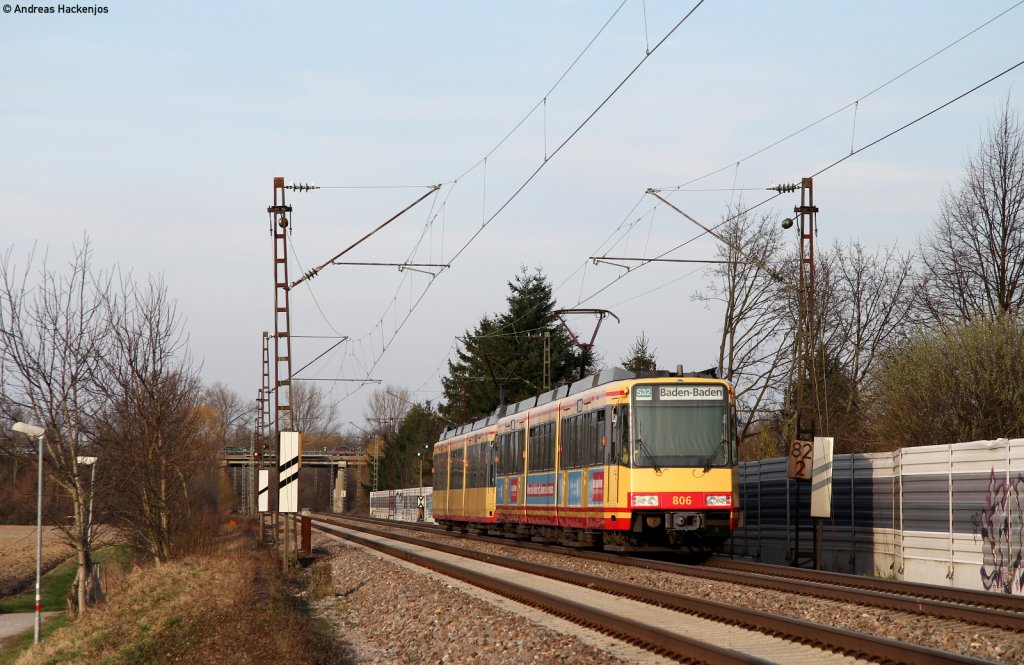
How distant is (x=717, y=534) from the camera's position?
22000mm

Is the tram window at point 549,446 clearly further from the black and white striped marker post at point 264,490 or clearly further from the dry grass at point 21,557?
the dry grass at point 21,557

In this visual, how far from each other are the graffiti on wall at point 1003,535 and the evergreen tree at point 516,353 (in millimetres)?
47776

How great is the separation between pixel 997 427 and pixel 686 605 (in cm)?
1518

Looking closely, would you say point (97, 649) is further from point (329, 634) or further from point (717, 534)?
point (717, 534)

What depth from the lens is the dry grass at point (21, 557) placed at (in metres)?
43.0

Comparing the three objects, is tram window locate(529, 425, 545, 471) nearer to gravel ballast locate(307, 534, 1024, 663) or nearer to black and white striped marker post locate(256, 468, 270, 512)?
gravel ballast locate(307, 534, 1024, 663)

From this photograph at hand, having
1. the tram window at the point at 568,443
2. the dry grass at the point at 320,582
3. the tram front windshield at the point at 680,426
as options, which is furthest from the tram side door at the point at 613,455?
the dry grass at the point at 320,582

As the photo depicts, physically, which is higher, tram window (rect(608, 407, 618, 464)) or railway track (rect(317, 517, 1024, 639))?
tram window (rect(608, 407, 618, 464))

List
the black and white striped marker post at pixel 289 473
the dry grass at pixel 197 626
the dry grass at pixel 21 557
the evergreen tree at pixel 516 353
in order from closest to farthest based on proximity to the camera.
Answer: the dry grass at pixel 197 626
the black and white striped marker post at pixel 289 473
the dry grass at pixel 21 557
the evergreen tree at pixel 516 353

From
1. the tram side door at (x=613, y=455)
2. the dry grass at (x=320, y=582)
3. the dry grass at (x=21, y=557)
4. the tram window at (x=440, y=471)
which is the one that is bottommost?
the dry grass at (x=21, y=557)

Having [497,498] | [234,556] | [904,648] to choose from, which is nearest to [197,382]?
[234,556]

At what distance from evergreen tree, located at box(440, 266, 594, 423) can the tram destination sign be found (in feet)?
141

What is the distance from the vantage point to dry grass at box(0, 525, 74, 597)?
43013 mm

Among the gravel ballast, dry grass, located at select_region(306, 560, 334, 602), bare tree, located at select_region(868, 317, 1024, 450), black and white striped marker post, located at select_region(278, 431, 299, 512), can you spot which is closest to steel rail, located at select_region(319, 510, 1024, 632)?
the gravel ballast
